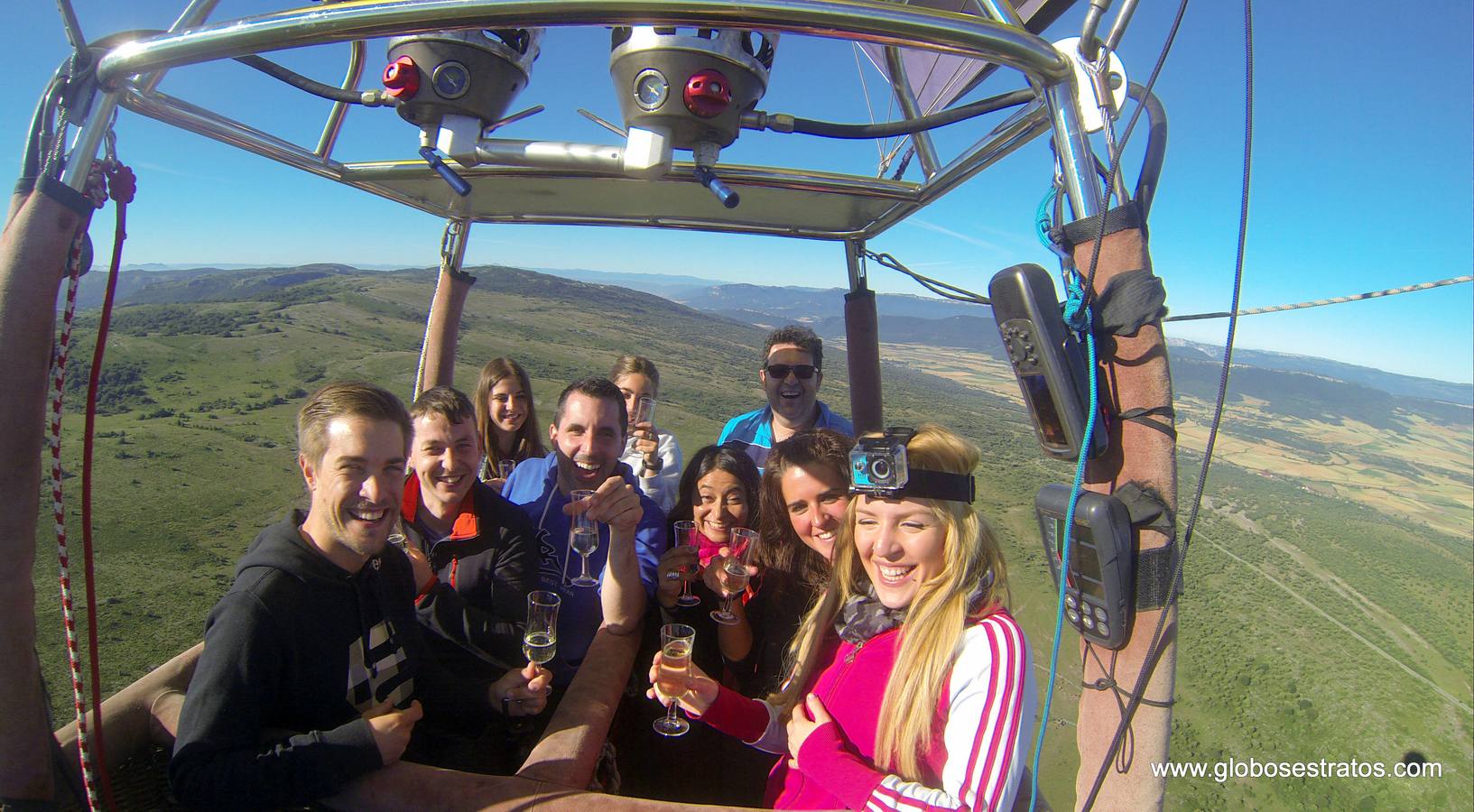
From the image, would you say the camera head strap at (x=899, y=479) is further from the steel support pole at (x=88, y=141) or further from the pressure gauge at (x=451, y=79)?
the steel support pole at (x=88, y=141)

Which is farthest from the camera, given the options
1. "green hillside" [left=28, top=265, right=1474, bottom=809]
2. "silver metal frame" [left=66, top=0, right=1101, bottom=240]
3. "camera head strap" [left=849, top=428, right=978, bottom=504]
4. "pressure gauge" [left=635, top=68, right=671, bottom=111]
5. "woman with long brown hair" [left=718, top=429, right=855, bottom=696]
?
"green hillside" [left=28, top=265, right=1474, bottom=809]

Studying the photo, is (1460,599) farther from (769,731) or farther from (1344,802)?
(769,731)

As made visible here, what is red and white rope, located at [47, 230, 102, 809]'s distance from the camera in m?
1.51

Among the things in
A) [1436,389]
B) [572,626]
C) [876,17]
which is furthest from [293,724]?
[1436,389]

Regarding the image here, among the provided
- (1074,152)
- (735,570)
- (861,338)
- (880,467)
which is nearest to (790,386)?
(861,338)

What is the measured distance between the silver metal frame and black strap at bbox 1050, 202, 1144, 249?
3 centimetres

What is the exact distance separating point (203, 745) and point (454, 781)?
0.56m

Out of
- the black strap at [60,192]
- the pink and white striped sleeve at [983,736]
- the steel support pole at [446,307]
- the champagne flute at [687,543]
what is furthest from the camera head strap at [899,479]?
the steel support pole at [446,307]

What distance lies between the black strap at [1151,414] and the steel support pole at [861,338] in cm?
246

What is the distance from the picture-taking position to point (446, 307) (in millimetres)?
3977

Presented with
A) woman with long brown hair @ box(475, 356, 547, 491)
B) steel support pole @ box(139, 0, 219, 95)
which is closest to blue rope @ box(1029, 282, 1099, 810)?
steel support pole @ box(139, 0, 219, 95)

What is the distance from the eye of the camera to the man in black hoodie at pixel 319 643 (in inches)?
61.8

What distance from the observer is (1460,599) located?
225 ft

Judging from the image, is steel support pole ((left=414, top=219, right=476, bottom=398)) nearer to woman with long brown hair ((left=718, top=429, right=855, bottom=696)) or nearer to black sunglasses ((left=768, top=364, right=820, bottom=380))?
black sunglasses ((left=768, top=364, right=820, bottom=380))
